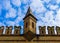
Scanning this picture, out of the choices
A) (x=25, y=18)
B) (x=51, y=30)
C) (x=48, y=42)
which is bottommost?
(x=48, y=42)

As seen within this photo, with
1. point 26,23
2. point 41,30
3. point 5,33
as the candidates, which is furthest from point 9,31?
point 41,30

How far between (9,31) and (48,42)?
151 inches

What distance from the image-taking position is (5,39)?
18016 mm

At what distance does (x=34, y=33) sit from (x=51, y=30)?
1659 millimetres

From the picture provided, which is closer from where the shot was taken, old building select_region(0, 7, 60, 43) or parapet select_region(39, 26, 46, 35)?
old building select_region(0, 7, 60, 43)

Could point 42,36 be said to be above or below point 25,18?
below

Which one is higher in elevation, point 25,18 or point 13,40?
point 25,18

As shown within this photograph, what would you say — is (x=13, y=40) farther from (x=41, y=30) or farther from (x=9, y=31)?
A: (x=41, y=30)

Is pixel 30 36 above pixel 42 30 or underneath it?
underneath

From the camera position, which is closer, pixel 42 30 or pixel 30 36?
pixel 30 36

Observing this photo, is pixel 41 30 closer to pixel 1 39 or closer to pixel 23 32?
pixel 23 32

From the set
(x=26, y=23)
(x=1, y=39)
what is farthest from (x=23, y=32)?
(x=1, y=39)

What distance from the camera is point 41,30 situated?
1817 centimetres

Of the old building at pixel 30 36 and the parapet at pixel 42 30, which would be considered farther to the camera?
the parapet at pixel 42 30
